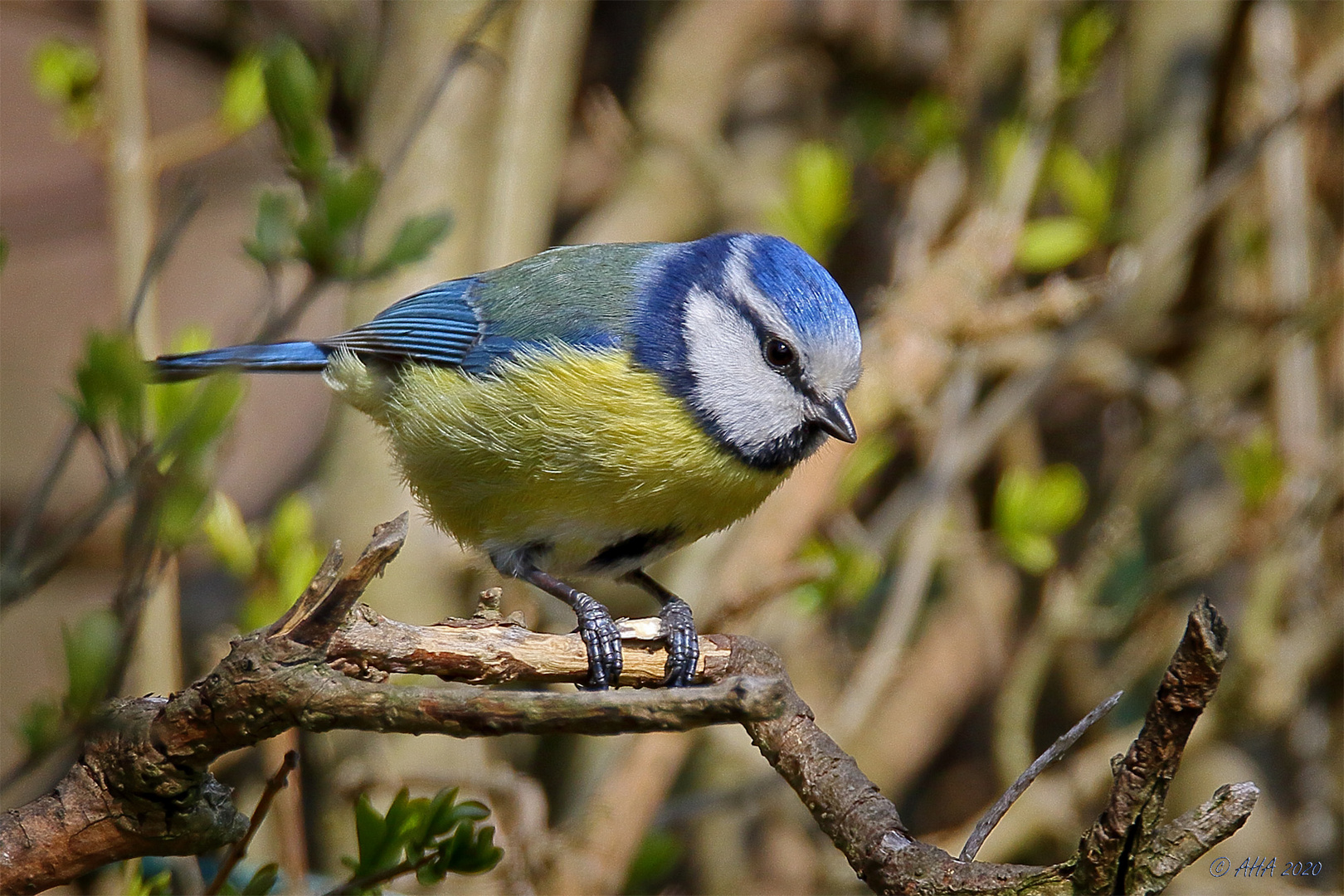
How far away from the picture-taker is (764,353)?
6.92 ft

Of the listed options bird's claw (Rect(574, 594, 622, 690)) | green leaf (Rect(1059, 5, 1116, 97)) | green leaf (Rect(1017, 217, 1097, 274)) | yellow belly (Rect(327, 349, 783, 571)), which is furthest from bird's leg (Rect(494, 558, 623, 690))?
green leaf (Rect(1059, 5, 1116, 97))

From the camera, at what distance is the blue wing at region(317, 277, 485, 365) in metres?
Result: 2.29

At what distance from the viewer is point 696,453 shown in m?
1.98

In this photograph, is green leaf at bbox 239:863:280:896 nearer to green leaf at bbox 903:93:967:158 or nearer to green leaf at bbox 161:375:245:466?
green leaf at bbox 161:375:245:466

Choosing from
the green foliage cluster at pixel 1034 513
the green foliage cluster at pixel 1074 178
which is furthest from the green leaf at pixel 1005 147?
the green foliage cluster at pixel 1034 513

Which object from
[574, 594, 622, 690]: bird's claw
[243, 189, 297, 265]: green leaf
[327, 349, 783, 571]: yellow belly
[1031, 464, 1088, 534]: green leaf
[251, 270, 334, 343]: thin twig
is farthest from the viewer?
[1031, 464, 1088, 534]: green leaf

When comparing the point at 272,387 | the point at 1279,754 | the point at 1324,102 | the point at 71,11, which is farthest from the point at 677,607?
the point at 272,387

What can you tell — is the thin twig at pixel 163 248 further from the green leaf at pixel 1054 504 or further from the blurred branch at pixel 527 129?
the green leaf at pixel 1054 504

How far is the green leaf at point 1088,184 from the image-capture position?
3.01 metres

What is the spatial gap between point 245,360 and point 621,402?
27.0 inches

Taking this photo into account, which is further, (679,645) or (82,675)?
(679,645)

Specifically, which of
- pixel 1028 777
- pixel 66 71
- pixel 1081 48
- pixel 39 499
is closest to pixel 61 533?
pixel 39 499

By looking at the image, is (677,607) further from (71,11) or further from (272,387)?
(272,387)

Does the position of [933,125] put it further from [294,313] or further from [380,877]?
[380,877]
